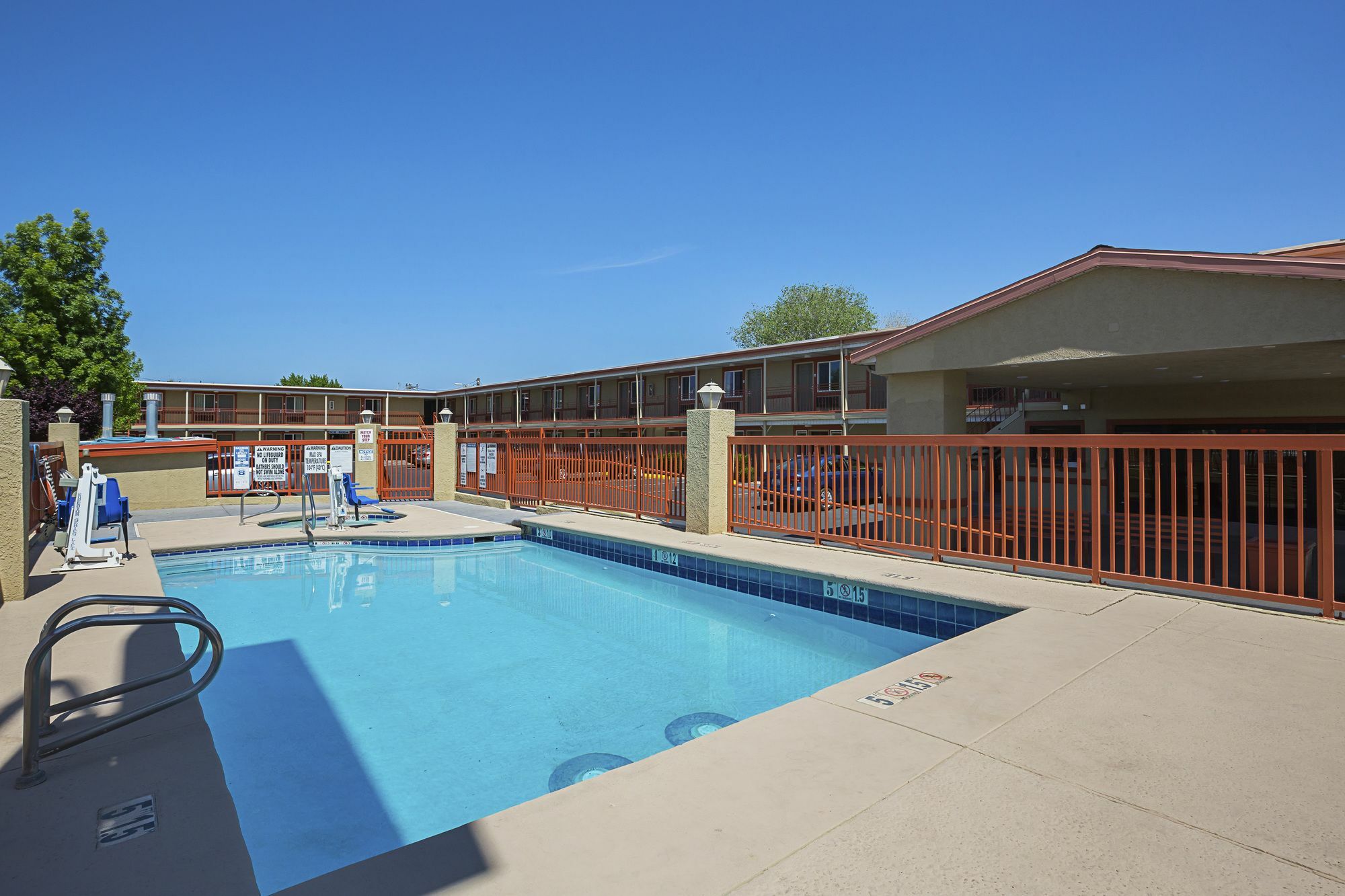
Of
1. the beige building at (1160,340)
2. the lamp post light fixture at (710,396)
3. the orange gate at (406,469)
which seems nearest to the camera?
the beige building at (1160,340)

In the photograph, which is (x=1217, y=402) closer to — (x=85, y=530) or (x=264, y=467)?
(x=85, y=530)

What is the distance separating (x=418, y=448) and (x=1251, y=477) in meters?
18.4

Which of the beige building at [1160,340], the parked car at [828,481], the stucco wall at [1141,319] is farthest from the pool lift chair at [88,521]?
the stucco wall at [1141,319]

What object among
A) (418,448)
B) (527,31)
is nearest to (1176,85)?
(527,31)

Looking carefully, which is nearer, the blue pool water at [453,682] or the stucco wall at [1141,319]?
the blue pool water at [453,682]

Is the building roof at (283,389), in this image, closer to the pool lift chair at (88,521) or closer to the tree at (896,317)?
the pool lift chair at (88,521)

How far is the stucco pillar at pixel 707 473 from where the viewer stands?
10820 mm

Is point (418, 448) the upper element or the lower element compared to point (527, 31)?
lower

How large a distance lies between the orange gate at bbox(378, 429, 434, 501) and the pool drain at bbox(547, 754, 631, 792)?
48.8ft

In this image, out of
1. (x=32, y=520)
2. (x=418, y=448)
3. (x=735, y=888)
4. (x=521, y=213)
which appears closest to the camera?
(x=735, y=888)

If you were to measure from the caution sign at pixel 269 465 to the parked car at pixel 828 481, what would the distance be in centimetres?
1151

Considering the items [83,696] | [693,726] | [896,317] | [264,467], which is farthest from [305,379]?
[693,726]

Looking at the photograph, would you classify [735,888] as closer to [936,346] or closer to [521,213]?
[936,346]

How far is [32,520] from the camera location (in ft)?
33.1
